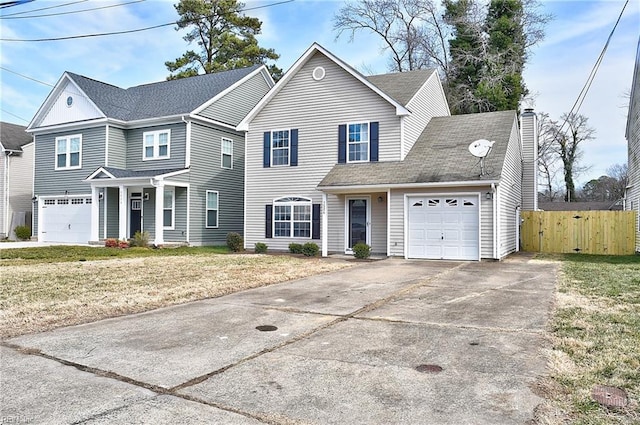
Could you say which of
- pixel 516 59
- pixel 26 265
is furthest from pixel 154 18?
pixel 516 59

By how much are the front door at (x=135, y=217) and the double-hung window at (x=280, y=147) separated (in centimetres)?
703

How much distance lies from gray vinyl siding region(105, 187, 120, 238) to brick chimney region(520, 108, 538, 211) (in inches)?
746

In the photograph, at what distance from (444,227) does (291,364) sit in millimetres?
11674

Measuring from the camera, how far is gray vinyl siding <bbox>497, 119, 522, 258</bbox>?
51.2ft

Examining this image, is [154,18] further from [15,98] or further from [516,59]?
[516,59]

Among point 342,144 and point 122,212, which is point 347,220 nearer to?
point 342,144

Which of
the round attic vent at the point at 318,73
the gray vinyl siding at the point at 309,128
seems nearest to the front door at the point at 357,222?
the gray vinyl siding at the point at 309,128

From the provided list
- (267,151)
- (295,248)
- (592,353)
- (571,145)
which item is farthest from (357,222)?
(571,145)

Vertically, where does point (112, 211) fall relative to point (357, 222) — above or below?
above

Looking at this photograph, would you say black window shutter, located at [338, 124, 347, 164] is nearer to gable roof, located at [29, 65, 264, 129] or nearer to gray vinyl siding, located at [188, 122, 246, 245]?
gray vinyl siding, located at [188, 122, 246, 245]

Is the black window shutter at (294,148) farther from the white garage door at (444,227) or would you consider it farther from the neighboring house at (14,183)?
the neighboring house at (14,183)

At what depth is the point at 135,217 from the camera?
2188 centimetres

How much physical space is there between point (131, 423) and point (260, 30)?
38818 mm

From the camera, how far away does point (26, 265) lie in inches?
505
